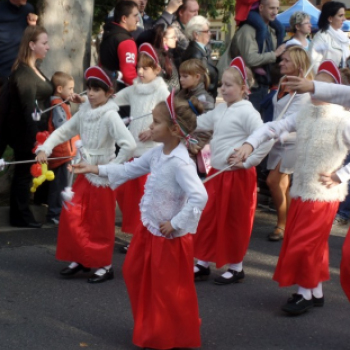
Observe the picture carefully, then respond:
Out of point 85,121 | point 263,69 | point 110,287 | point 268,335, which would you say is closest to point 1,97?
point 85,121

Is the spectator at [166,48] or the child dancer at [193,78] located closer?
the child dancer at [193,78]

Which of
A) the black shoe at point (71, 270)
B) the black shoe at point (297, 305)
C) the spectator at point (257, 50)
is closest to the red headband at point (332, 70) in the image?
the black shoe at point (297, 305)

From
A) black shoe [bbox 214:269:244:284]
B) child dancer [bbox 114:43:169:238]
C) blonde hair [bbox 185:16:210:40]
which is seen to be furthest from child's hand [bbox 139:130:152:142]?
blonde hair [bbox 185:16:210:40]

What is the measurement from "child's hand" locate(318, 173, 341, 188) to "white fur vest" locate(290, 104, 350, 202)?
7cm

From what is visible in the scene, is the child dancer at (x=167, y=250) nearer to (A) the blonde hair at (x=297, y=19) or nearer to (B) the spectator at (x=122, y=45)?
(B) the spectator at (x=122, y=45)

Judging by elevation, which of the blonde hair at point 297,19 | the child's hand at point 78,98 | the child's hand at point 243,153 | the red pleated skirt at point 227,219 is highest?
the blonde hair at point 297,19

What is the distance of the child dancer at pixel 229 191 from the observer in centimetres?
629

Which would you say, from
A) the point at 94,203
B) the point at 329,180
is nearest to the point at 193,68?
the point at 94,203

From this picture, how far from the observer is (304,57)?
673cm

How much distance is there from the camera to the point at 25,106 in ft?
25.5

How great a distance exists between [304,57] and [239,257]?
176 cm

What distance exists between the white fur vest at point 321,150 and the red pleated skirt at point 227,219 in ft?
2.63

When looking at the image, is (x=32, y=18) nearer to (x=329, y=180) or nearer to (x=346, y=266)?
(x=329, y=180)

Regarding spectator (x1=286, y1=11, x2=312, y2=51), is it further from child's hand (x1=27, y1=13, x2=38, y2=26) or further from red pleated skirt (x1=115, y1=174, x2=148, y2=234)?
red pleated skirt (x1=115, y1=174, x2=148, y2=234)
